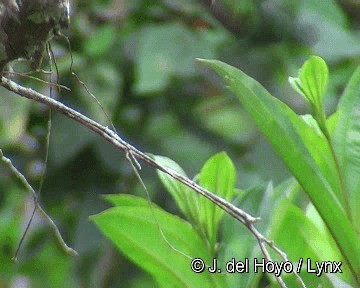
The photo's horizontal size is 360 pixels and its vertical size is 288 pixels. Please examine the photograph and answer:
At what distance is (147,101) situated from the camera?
1.64 metres

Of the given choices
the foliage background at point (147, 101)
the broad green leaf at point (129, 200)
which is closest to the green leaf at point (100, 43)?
the foliage background at point (147, 101)

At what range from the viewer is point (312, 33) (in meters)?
1.64

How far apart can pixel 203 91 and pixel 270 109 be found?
88 cm

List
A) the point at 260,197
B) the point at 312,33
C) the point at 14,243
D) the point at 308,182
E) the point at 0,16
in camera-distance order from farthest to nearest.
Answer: the point at 14,243 < the point at 312,33 < the point at 260,197 < the point at 308,182 < the point at 0,16

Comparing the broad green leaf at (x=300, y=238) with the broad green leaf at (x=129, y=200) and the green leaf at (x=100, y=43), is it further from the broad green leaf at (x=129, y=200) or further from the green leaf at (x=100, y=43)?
the green leaf at (x=100, y=43)

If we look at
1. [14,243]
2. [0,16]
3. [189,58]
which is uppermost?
[0,16]

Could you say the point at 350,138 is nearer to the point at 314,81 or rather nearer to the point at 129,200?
the point at 314,81

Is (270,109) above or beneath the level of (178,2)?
above

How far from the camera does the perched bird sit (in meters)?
0.66

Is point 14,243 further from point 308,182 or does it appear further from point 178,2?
point 308,182

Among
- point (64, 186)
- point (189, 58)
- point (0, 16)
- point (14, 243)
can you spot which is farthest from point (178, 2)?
point (0, 16)

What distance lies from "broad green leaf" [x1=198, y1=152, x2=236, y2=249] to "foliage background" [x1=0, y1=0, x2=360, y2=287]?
0.49 meters

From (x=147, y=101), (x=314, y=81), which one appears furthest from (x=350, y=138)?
(x=147, y=101)

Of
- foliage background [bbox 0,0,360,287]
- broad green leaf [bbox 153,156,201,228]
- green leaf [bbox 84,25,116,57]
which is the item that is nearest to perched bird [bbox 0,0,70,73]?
broad green leaf [bbox 153,156,201,228]
